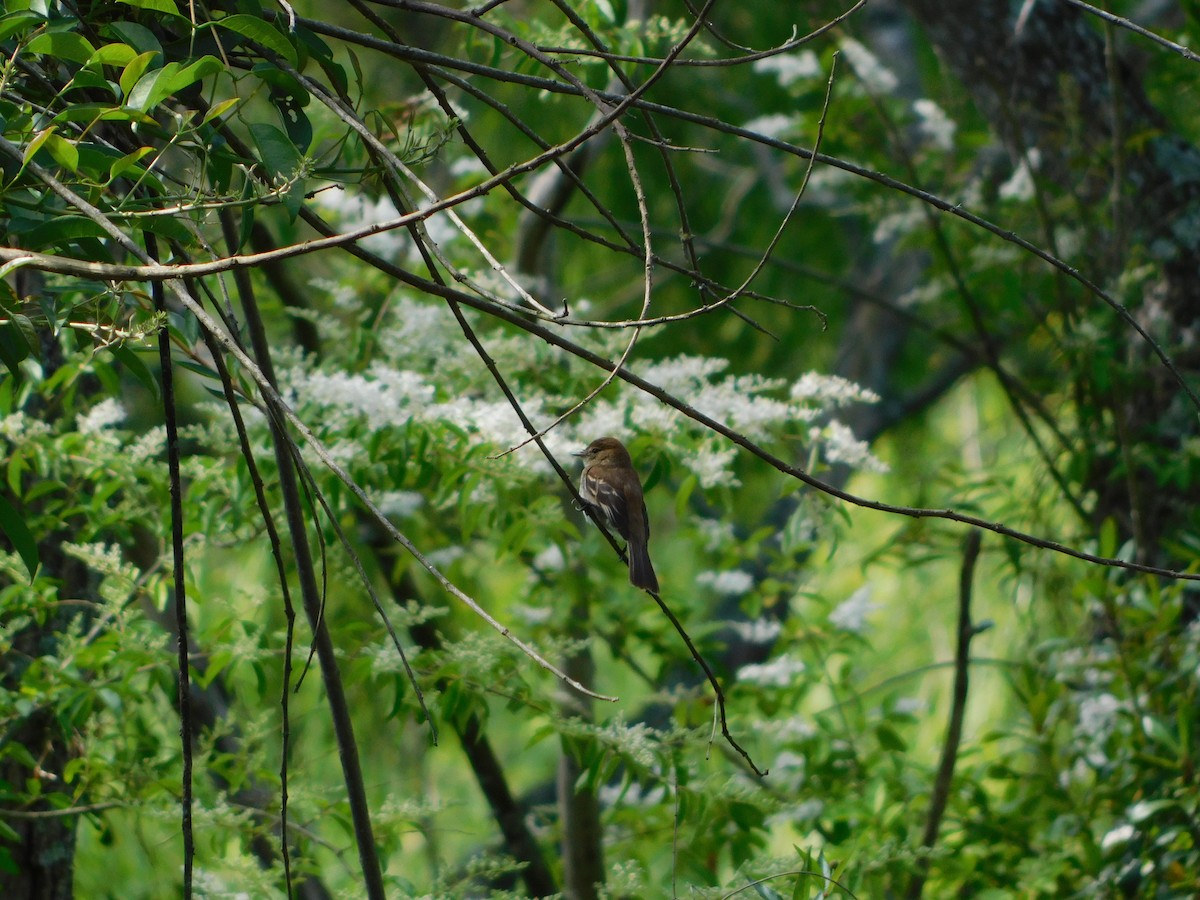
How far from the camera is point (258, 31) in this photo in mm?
1531

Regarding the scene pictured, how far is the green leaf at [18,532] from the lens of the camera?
1.62 metres

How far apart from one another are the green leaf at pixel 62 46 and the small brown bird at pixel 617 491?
6.32ft

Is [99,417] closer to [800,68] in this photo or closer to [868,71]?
[800,68]

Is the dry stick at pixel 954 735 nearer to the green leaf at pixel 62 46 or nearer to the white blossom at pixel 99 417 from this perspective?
the white blossom at pixel 99 417

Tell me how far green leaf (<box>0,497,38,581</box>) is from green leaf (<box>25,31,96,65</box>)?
1.93ft

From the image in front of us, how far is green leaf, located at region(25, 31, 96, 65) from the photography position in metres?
1.47

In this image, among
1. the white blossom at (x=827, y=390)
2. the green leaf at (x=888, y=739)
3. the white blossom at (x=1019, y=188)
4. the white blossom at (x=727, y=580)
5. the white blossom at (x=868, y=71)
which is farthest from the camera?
the white blossom at (x=868, y=71)

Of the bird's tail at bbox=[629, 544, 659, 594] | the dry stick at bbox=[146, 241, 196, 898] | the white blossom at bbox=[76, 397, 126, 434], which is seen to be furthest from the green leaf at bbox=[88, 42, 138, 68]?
the bird's tail at bbox=[629, 544, 659, 594]

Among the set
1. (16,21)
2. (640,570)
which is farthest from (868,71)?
(16,21)

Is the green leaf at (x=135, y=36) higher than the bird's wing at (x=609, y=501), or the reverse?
the bird's wing at (x=609, y=501)

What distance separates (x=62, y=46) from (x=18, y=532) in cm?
64

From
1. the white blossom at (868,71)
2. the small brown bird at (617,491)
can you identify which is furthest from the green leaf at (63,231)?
the white blossom at (868,71)

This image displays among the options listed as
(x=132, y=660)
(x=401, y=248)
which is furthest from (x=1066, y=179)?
(x=132, y=660)

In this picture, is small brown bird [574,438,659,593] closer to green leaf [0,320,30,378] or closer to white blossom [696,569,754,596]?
white blossom [696,569,754,596]
